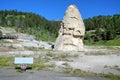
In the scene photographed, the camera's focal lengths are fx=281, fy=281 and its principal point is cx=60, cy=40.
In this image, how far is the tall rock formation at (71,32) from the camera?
4438 cm

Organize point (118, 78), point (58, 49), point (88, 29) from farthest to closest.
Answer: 1. point (88, 29)
2. point (58, 49)
3. point (118, 78)

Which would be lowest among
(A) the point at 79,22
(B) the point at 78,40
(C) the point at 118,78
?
(C) the point at 118,78

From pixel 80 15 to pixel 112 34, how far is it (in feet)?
264

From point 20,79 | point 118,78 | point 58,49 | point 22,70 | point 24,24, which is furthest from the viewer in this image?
point 24,24

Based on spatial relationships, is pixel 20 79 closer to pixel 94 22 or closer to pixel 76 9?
pixel 76 9

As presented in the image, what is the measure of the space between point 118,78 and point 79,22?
93.1ft

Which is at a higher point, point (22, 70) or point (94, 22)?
point (94, 22)

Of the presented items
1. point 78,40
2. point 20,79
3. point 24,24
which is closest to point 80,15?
point 78,40

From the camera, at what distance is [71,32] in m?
45.6

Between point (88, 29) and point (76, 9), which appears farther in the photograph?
point (88, 29)

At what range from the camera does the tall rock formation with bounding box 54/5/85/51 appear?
4438cm

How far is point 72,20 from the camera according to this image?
1826 inches

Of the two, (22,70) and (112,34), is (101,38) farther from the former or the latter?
(22,70)

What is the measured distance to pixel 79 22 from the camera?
4672 centimetres
